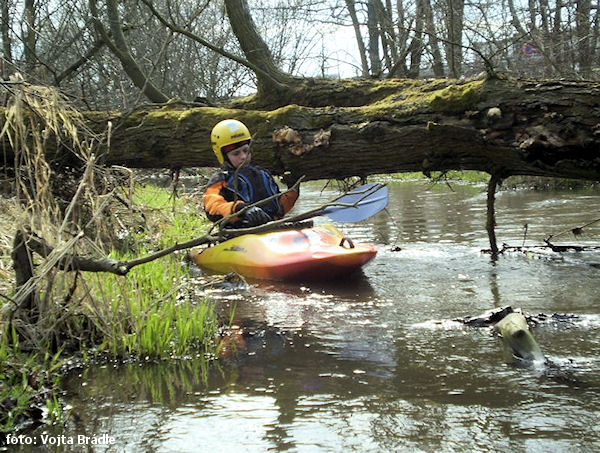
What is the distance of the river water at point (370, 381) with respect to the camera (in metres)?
2.51

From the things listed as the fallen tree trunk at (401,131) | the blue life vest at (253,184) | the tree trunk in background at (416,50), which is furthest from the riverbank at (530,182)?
the fallen tree trunk at (401,131)

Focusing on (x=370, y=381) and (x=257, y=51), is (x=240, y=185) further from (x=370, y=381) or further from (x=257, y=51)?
(x=370, y=381)

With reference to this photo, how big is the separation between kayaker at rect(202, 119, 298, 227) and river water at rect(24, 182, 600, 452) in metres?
0.98

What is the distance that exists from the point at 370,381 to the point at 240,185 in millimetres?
3636

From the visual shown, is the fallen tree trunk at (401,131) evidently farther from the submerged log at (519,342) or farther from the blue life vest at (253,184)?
the submerged log at (519,342)

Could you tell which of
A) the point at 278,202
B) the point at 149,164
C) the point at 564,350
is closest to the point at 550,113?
the point at 564,350

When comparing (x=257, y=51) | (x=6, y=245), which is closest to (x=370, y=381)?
(x=6, y=245)

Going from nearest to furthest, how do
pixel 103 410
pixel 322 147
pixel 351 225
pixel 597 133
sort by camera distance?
pixel 103 410, pixel 597 133, pixel 322 147, pixel 351 225

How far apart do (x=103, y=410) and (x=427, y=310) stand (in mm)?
2207

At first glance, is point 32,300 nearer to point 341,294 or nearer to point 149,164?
point 341,294

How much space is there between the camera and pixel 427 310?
439 cm

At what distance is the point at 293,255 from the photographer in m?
5.48

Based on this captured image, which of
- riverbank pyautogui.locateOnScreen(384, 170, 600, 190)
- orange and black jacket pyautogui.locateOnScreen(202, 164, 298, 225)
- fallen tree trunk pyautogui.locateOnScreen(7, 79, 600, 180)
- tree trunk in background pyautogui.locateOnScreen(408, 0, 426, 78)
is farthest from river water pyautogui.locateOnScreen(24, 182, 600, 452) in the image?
riverbank pyautogui.locateOnScreen(384, 170, 600, 190)

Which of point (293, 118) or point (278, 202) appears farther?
point (278, 202)
